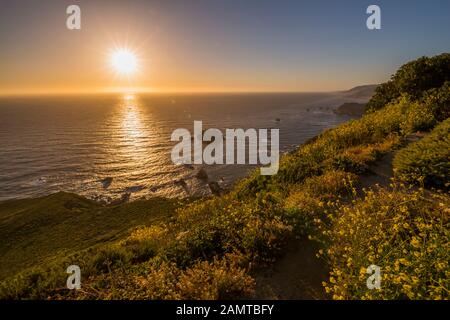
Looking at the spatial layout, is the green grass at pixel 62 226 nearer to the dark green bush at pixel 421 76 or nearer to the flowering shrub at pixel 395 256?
the flowering shrub at pixel 395 256

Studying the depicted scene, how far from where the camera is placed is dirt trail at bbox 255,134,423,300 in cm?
510

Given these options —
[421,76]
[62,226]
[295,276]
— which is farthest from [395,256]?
[62,226]

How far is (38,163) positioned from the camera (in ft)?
201

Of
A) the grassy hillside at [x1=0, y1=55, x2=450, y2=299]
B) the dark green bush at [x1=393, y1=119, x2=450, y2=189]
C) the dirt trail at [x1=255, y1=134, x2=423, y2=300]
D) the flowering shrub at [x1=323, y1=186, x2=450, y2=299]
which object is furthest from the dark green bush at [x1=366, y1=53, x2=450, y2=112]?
the dirt trail at [x1=255, y1=134, x2=423, y2=300]

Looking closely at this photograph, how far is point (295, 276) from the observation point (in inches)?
219

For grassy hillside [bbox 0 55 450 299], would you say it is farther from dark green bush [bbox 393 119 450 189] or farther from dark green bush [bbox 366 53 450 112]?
dark green bush [bbox 366 53 450 112]

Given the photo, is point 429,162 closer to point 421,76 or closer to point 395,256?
point 395,256

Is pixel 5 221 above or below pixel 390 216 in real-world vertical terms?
below

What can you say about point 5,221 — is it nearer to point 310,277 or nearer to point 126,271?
point 126,271

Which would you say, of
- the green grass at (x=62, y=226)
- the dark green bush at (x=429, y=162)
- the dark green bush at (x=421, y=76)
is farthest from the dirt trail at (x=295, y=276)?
the dark green bush at (x=421, y=76)

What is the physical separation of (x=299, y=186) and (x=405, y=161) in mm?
3795

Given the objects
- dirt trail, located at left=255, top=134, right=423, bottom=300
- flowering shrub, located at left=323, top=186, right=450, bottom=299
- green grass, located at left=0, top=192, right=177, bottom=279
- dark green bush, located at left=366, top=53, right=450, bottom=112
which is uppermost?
dark green bush, located at left=366, top=53, right=450, bottom=112
